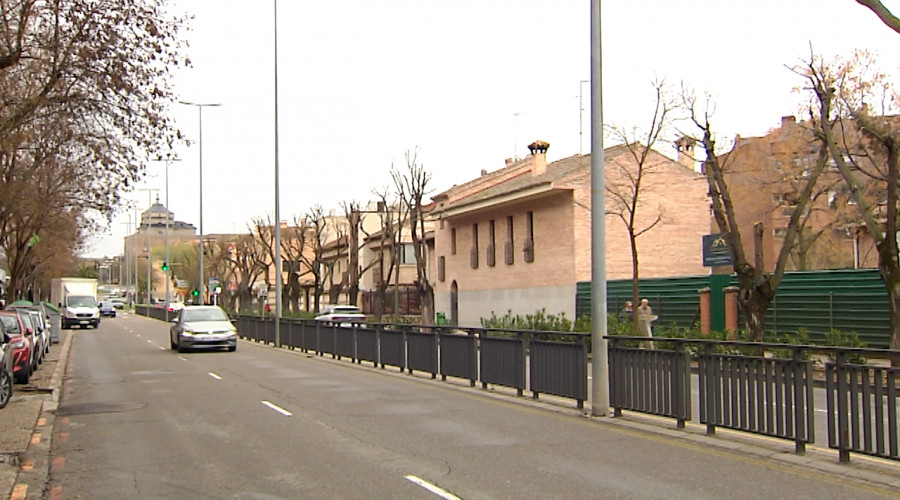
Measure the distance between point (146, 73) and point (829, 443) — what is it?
1414cm

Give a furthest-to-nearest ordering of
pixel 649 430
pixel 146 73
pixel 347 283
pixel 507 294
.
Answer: pixel 347 283 < pixel 507 294 < pixel 146 73 < pixel 649 430

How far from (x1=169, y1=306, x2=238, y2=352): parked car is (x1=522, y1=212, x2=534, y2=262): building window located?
1501 centimetres

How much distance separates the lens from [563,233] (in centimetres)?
3897

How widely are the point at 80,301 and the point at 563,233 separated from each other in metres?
36.1

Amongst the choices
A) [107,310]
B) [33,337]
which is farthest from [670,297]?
[107,310]

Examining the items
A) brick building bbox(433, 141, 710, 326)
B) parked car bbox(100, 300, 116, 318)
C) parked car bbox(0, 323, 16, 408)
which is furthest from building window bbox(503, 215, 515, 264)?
parked car bbox(100, 300, 116, 318)

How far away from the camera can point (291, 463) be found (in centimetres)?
976

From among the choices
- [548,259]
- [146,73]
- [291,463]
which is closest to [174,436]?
[291,463]

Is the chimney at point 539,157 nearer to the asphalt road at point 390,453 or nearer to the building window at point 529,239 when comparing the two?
the building window at point 529,239

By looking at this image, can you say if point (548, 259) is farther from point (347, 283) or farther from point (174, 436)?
point (174, 436)

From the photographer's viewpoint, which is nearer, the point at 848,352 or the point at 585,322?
the point at 848,352

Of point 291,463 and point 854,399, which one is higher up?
point 854,399

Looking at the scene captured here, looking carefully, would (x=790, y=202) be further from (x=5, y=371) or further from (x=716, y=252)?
(x=5, y=371)

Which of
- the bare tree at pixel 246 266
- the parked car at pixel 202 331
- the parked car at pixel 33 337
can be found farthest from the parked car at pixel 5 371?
the bare tree at pixel 246 266
